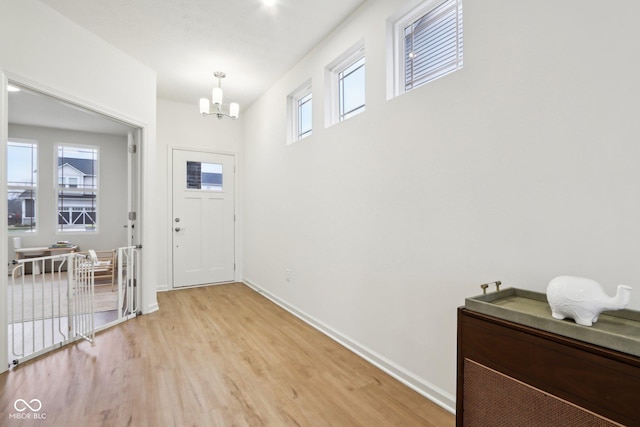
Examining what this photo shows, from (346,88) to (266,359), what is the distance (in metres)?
2.58

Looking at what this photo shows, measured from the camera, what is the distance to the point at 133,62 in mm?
3404

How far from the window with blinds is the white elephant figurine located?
4.67 ft

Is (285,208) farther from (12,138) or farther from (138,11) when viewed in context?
(12,138)

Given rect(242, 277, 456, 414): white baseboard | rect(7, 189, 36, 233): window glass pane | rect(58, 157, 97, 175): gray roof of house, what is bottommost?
rect(242, 277, 456, 414): white baseboard

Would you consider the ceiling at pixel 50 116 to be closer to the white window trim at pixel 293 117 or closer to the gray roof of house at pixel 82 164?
the gray roof of house at pixel 82 164

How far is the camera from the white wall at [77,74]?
2.25 meters

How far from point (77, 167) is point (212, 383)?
6342 mm

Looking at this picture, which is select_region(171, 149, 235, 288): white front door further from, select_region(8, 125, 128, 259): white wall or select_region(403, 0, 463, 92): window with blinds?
select_region(403, 0, 463, 92): window with blinds

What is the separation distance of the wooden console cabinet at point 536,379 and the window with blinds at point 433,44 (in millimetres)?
1565

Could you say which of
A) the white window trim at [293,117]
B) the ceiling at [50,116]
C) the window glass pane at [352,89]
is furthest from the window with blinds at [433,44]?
the ceiling at [50,116]

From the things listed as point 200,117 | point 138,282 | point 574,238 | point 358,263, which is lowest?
point 138,282

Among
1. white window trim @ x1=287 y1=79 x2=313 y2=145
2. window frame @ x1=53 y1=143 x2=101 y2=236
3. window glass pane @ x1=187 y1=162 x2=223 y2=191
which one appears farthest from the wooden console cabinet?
window frame @ x1=53 y1=143 x2=101 y2=236

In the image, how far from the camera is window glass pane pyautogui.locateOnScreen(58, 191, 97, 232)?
20.1ft

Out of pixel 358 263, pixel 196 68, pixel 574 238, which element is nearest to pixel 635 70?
pixel 574 238
